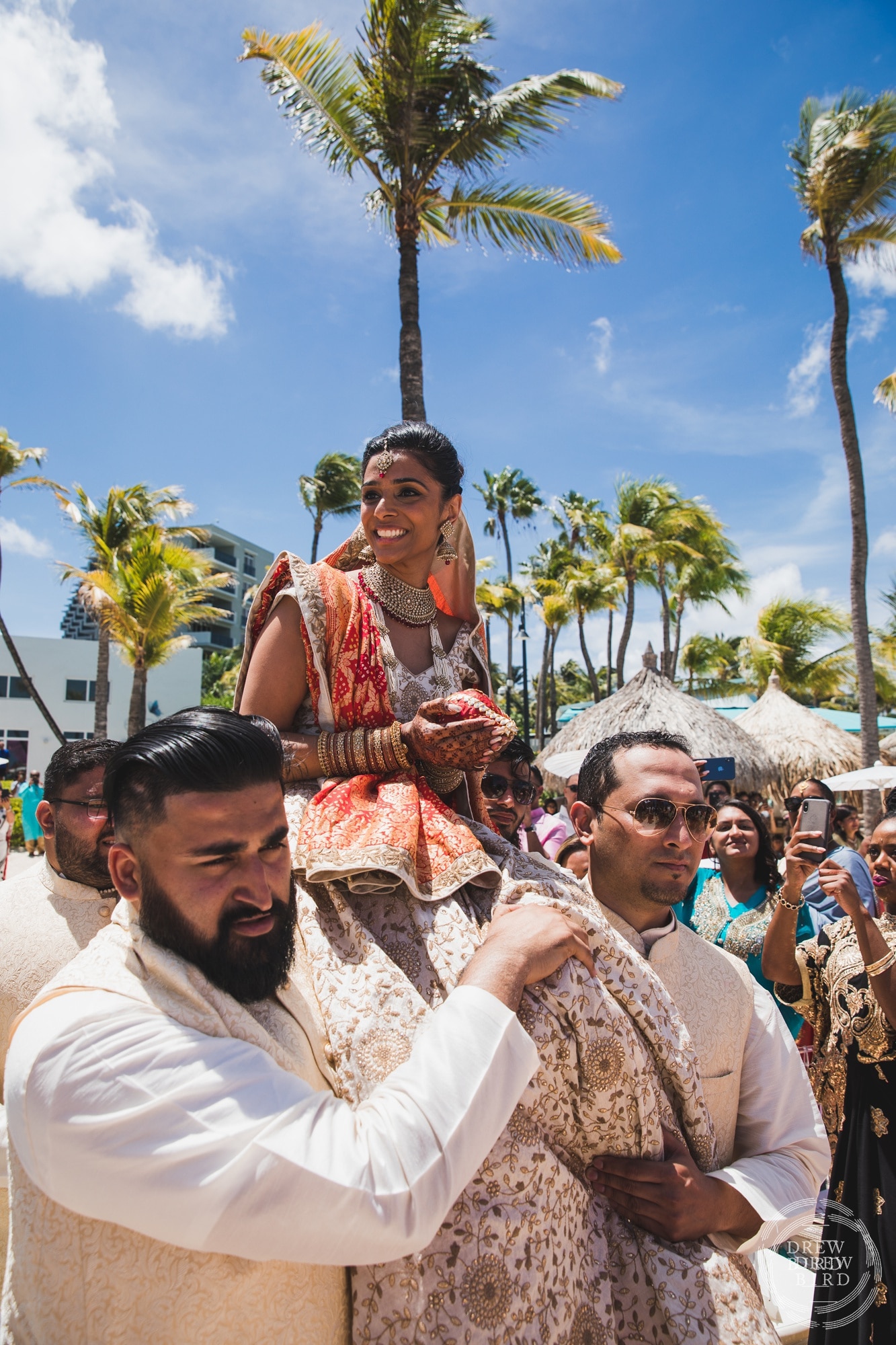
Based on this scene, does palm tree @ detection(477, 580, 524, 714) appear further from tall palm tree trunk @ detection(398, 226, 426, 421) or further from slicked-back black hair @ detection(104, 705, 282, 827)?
slicked-back black hair @ detection(104, 705, 282, 827)

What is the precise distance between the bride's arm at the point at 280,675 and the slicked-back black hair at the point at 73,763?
841mm

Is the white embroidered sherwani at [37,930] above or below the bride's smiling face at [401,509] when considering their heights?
below

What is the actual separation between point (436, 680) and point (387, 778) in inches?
15.4

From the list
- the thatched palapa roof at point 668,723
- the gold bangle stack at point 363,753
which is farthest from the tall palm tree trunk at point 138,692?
the gold bangle stack at point 363,753

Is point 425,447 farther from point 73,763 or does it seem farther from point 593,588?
point 593,588

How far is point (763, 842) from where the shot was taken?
5.23 meters

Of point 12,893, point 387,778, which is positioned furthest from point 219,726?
point 12,893

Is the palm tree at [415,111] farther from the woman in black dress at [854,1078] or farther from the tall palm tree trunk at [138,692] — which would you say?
the tall palm tree trunk at [138,692]

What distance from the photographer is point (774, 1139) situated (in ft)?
7.30

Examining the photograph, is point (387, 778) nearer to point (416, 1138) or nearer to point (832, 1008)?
point (416, 1138)

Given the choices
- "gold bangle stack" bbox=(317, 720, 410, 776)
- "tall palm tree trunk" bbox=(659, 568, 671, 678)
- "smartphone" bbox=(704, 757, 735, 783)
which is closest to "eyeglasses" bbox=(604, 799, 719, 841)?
"gold bangle stack" bbox=(317, 720, 410, 776)

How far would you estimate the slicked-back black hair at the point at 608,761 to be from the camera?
2.68 metres

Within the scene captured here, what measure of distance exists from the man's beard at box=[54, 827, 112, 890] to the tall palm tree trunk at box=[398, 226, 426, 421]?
6.89 meters

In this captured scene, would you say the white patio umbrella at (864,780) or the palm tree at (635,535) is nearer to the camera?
the white patio umbrella at (864,780)
